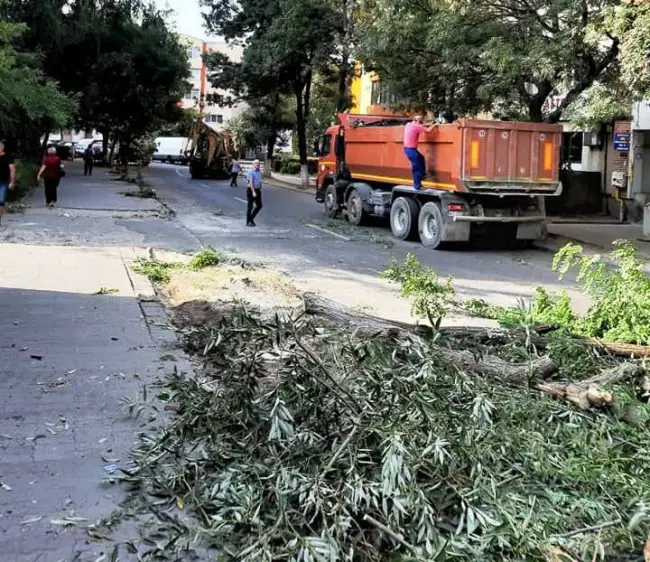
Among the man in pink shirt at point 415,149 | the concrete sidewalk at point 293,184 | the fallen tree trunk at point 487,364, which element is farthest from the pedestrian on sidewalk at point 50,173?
the fallen tree trunk at point 487,364

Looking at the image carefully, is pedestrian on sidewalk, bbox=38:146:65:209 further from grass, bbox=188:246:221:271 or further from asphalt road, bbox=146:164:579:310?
grass, bbox=188:246:221:271

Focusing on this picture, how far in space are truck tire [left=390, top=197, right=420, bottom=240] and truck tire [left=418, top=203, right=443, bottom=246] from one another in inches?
11.7

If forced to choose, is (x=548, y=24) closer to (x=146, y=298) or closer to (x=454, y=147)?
(x=454, y=147)

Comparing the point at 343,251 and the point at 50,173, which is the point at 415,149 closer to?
the point at 343,251

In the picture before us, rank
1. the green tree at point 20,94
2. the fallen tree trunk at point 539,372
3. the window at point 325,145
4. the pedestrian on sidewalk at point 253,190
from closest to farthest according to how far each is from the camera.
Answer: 1. the fallen tree trunk at point 539,372
2. the pedestrian on sidewalk at point 253,190
3. the green tree at point 20,94
4. the window at point 325,145

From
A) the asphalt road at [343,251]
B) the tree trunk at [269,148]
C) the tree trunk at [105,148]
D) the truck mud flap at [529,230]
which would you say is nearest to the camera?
the asphalt road at [343,251]

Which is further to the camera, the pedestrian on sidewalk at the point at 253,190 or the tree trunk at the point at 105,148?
the tree trunk at the point at 105,148

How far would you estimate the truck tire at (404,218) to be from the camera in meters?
17.5

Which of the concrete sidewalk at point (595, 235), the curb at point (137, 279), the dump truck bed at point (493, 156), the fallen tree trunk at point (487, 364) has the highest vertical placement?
the dump truck bed at point (493, 156)

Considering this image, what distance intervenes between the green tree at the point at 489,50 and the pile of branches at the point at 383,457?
9.83m

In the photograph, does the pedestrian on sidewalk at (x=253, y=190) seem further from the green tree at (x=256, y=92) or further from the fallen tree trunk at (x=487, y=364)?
the green tree at (x=256, y=92)

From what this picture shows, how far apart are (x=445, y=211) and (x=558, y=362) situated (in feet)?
33.8

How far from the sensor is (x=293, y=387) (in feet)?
15.4

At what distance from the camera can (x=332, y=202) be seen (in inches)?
862
